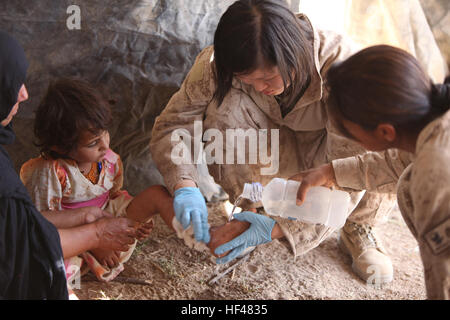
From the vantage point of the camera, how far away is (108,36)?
215cm

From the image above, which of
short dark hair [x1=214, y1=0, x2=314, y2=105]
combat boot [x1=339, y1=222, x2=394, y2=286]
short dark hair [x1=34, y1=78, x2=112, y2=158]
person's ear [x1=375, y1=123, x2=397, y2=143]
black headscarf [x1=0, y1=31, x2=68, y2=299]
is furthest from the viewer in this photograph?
combat boot [x1=339, y1=222, x2=394, y2=286]

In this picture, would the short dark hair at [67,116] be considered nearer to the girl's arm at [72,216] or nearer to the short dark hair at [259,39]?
the girl's arm at [72,216]

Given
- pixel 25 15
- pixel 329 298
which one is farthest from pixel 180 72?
pixel 329 298

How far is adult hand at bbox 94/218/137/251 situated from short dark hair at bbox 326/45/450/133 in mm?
971

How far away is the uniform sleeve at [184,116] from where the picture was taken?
5.91ft

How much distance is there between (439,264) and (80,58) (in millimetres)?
1722

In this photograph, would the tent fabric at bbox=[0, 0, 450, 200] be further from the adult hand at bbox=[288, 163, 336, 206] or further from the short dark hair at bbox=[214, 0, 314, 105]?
the adult hand at bbox=[288, 163, 336, 206]

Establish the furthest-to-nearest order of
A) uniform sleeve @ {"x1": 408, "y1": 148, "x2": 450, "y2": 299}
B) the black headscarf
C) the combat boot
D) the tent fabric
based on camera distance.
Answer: the tent fabric
the combat boot
the black headscarf
uniform sleeve @ {"x1": 408, "y1": 148, "x2": 450, "y2": 299}

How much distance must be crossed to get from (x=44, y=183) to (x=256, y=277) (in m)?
0.91

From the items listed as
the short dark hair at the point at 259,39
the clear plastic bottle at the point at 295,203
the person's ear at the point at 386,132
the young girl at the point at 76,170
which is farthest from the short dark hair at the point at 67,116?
the person's ear at the point at 386,132

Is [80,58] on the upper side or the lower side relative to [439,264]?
upper

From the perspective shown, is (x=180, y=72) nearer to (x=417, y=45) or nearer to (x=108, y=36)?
(x=108, y=36)

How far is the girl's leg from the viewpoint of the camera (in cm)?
178

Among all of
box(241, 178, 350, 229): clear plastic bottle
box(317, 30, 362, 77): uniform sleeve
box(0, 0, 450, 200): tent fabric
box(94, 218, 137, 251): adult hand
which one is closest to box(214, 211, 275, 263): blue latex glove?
box(241, 178, 350, 229): clear plastic bottle
